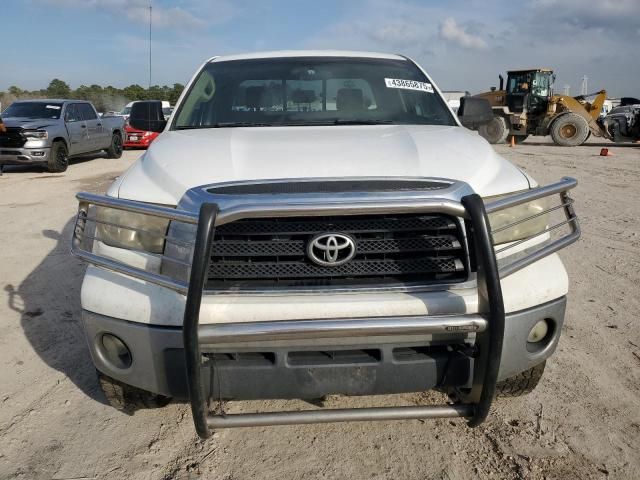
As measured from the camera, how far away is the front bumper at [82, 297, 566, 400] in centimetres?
211

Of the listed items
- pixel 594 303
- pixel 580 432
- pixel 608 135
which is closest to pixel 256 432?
pixel 580 432

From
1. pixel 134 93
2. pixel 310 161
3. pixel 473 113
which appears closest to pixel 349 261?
pixel 310 161

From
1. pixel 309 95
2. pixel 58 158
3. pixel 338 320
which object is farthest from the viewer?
pixel 58 158

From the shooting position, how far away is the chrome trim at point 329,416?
208cm

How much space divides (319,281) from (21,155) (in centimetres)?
1214

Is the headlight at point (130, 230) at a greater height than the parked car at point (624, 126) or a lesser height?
lesser

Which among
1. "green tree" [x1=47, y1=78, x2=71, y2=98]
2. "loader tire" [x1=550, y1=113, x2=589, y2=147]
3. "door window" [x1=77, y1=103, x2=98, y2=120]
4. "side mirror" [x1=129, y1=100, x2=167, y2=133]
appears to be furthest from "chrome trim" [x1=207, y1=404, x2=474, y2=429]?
"green tree" [x1=47, y1=78, x2=71, y2=98]

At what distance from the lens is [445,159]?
2.51 m

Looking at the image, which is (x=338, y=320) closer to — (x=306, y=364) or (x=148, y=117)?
(x=306, y=364)

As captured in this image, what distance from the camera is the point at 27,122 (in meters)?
12.5

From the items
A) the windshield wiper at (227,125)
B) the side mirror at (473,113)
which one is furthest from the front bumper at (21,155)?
the side mirror at (473,113)

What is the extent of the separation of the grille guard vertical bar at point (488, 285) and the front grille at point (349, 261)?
0.68 feet

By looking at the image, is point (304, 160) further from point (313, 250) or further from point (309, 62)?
point (309, 62)

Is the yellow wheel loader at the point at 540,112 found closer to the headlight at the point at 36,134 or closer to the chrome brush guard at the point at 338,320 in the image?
the headlight at the point at 36,134
